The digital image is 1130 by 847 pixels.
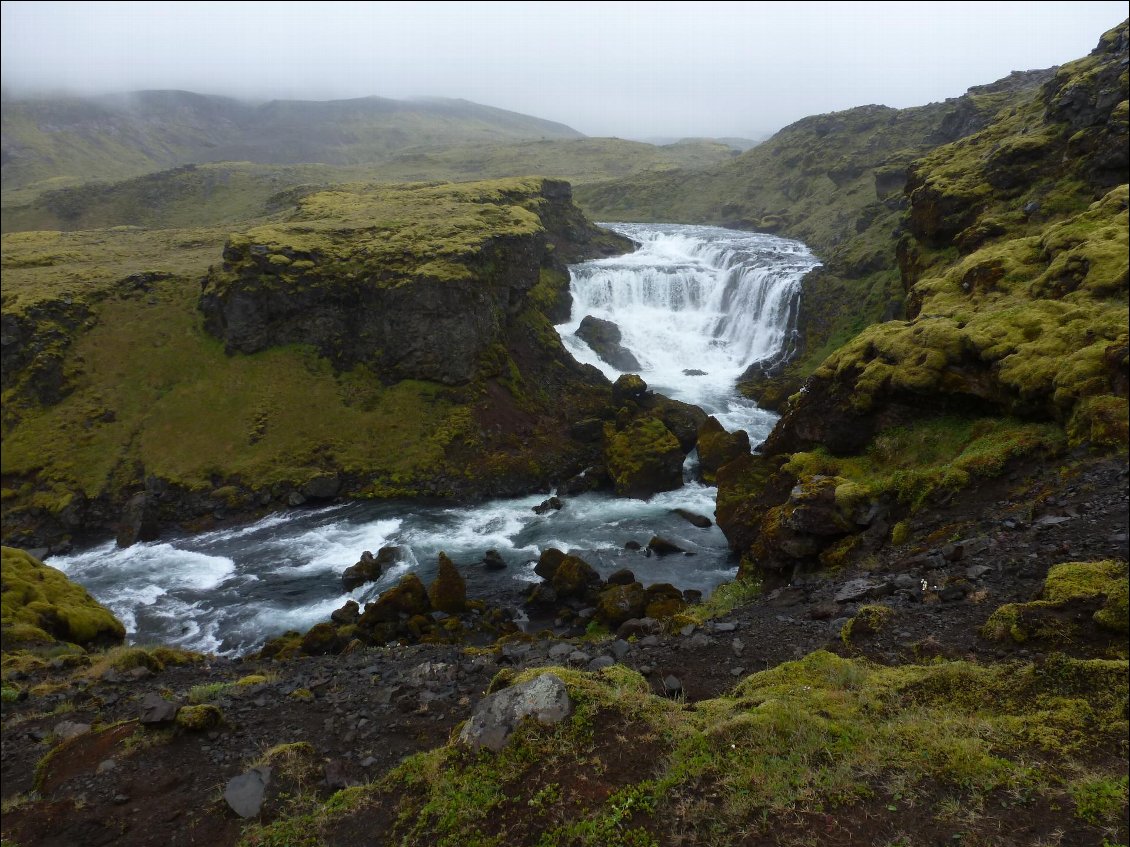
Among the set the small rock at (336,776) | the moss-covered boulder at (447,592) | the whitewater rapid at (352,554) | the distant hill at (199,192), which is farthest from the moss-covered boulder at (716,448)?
the distant hill at (199,192)

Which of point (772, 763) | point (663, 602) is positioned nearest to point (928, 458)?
point (663, 602)

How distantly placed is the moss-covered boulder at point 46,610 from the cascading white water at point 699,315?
3404 cm

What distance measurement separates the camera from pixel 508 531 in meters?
31.0

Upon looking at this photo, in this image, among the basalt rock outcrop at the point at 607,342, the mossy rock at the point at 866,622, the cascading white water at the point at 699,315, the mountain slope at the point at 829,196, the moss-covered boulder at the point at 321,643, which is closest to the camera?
A: the mossy rock at the point at 866,622

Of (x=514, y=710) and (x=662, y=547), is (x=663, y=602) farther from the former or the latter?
(x=514, y=710)

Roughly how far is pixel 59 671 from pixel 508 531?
18.3 meters

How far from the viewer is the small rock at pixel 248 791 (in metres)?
8.77

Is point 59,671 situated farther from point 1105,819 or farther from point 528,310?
point 528,310

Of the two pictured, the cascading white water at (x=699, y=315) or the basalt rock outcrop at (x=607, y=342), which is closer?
the cascading white water at (x=699, y=315)

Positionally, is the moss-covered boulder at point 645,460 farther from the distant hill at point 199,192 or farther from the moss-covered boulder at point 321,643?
the distant hill at point 199,192

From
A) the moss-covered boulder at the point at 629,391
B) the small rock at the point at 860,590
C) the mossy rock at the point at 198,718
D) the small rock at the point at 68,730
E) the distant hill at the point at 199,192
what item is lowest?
the small rock at the point at 68,730

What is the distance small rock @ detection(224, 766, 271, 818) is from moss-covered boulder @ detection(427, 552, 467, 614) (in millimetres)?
12896

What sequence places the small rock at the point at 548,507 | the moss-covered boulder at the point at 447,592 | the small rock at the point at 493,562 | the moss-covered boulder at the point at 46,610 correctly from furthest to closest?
the small rock at the point at 548,507 → the small rock at the point at 493,562 → the moss-covered boulder at the point at 447,592 → the moss-covered boulder at the point at 46,610

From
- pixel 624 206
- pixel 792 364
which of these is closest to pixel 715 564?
pixel 792 364
